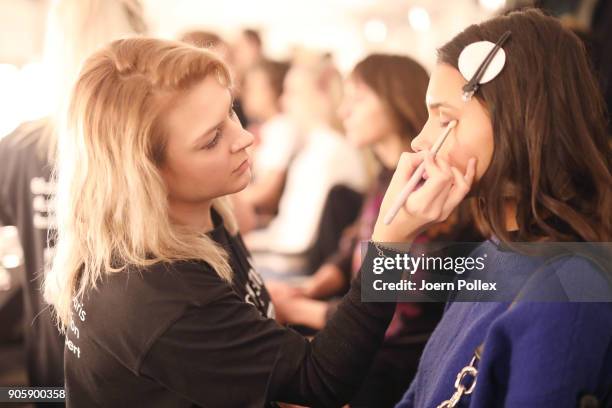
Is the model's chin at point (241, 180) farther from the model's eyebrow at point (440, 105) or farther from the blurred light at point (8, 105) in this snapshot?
the blurred light at point (8, 105)

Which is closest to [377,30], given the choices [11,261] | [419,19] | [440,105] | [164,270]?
[419,19]

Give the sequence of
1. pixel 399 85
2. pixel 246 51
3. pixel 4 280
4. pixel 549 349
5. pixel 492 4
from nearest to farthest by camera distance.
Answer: pixel 549 349
pixel 492 4
pixel 399 85
pixel 4 280
pixel 246 51

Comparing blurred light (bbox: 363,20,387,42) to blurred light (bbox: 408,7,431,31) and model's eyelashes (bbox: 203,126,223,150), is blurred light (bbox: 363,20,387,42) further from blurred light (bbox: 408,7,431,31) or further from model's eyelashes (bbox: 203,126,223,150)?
model's eyelashes (bbox: 203,126,223,150)

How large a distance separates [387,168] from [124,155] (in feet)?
1.67

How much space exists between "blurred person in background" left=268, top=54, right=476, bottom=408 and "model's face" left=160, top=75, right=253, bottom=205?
29 centimetres

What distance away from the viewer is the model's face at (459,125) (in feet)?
2.19

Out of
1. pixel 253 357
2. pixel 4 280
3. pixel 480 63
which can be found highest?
pixel 480 63

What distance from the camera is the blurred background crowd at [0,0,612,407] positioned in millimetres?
919

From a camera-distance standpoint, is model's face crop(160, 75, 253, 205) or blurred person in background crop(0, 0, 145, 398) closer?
model's face crop(160, 75, 253, 205)

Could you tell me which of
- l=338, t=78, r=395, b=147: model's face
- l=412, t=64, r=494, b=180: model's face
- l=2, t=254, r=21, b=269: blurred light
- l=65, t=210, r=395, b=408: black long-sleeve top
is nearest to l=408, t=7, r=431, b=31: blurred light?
l=338, t=78, r=395, b=147: model's face

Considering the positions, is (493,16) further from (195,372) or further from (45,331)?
(45,331)

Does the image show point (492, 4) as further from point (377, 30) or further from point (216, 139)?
point (216, 139)

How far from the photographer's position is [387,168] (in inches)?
40.5

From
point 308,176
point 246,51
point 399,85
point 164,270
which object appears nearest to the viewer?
point 164,270
